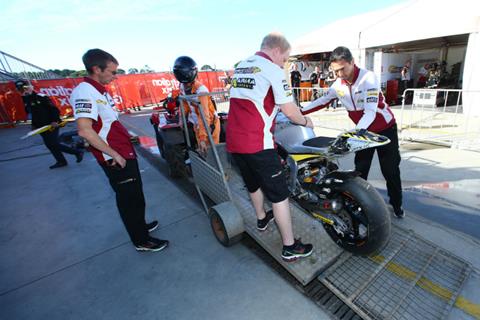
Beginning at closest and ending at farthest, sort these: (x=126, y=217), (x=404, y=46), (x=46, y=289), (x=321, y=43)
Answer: (x=46, y=289)
(x=126, y=217)
(x=321, y=43)
(x=404, y=46)

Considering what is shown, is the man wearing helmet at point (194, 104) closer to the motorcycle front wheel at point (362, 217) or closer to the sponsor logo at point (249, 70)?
the sponsor logo at point (249, 70)

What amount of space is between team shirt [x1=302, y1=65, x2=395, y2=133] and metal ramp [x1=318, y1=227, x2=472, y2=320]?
112cm

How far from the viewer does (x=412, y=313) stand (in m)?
1.63

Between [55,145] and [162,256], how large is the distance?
445 centimetres

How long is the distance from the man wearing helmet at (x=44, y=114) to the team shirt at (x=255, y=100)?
4917mm

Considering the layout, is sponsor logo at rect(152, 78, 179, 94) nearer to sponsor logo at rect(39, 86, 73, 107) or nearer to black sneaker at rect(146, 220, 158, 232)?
sponsor logo at rect(39, 86, 73, 107)

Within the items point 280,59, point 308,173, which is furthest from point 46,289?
point 280,59

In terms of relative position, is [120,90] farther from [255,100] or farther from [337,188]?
[337,188]

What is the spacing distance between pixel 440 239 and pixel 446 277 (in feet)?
1.66

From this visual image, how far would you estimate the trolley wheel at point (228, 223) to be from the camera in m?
2.31

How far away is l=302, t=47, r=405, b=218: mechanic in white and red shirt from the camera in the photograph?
7.11 ft

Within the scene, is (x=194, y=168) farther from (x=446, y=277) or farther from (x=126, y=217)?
(x=446, y=277)

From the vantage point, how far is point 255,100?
172 cm

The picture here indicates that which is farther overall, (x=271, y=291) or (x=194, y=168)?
(x=194, y=168)
